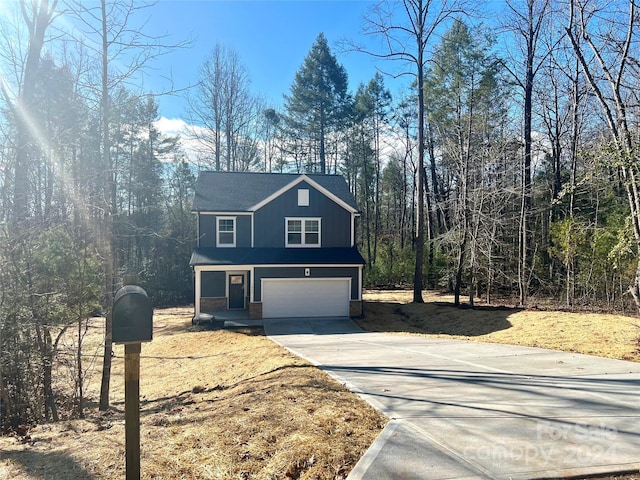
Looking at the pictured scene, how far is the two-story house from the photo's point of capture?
17391 mm

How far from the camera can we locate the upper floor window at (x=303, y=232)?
1900 cm

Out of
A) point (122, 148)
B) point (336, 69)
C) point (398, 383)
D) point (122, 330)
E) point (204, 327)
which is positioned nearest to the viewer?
point (122, 330)

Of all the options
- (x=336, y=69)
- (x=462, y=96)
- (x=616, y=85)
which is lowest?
(x=616, y=85)

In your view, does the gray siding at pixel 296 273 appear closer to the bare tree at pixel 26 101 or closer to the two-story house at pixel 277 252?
the two-story house at pixel 277 252

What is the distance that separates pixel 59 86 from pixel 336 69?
2427cm

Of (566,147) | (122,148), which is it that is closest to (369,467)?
(566,147)

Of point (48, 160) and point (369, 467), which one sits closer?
point (369, 467)

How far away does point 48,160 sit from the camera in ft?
28.0

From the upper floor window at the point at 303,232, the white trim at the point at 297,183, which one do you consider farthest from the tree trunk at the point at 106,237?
the upper floor window at the point at 303,232

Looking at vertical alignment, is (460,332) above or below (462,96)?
below

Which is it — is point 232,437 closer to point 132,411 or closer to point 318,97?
point 132,411

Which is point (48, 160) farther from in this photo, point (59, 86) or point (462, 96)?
point (462, 96)

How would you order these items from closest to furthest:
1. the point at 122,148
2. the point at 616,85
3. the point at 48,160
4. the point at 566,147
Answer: the point at 48,160
the point at 616,85
the point at 566,147
the point at 122,148

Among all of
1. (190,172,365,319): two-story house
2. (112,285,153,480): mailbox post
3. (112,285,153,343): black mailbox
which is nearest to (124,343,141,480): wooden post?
(112,285,153,480): mailbox post
